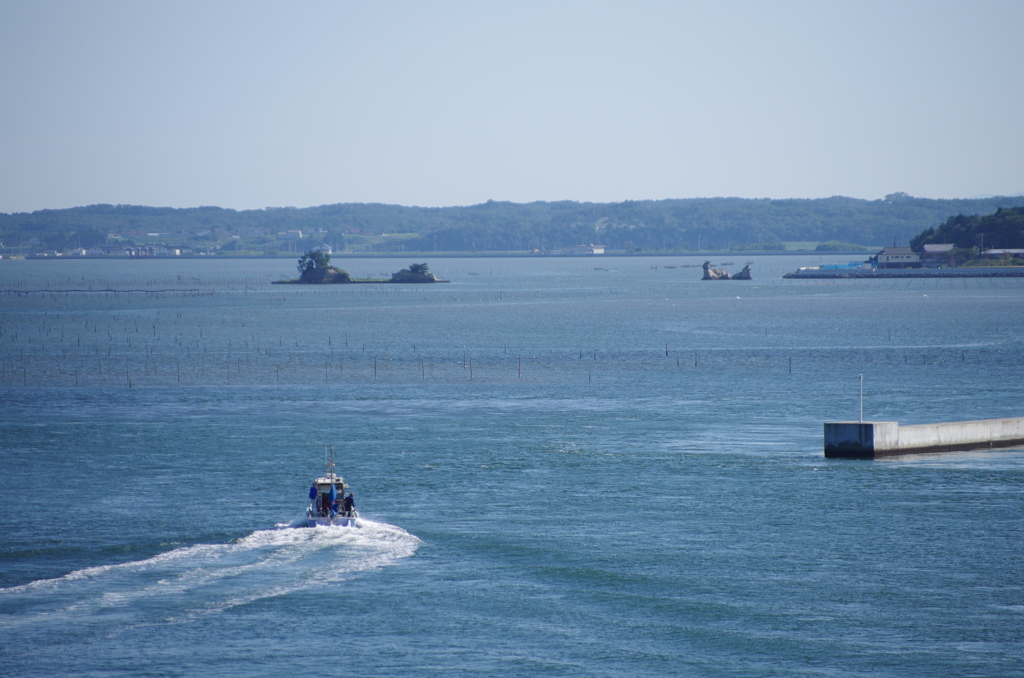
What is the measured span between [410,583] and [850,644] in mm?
16281

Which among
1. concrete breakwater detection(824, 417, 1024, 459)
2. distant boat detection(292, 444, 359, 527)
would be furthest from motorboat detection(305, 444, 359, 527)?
concrete breakwater detection(824, 417, 1024, 459)

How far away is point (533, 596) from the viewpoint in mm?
41938

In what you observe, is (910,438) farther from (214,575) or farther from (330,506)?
(214,575)

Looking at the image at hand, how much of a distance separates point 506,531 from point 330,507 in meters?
7.88

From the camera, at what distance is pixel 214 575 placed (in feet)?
142

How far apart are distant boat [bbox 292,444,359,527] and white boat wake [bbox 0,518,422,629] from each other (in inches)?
15.8

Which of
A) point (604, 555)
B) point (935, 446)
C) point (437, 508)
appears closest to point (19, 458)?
point (437, 508)

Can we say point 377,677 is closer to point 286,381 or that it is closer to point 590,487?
point 590,487

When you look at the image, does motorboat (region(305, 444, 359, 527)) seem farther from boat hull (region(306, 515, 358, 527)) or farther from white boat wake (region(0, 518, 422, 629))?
white boat wake (region(0, 518, 422, 629))

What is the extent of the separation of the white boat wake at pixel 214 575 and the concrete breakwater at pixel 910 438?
95.9ft

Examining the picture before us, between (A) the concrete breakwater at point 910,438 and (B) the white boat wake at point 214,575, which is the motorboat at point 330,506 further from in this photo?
(A) the concrete breakwater at point 910,438

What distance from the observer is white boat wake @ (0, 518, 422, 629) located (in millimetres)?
39844

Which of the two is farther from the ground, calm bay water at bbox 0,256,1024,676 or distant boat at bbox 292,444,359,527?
distant boat at bbox 292,444,359,527

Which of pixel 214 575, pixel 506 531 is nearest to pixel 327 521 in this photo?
pixel 214 575
